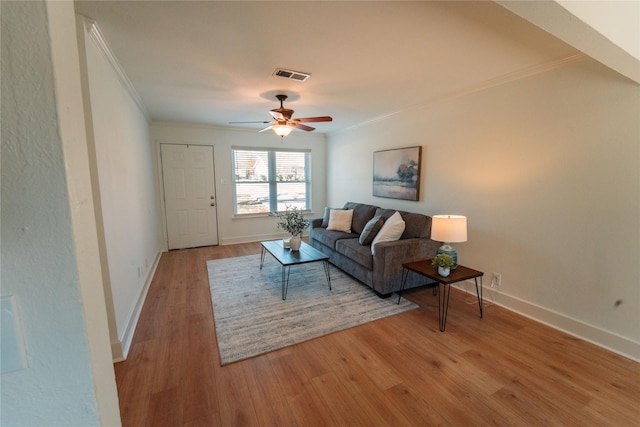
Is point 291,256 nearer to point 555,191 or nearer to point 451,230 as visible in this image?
point 451,230

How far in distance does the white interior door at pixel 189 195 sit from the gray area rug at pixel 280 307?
1548 mm

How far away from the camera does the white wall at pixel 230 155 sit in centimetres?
495

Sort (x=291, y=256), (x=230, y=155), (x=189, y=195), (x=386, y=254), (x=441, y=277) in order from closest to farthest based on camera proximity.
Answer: (x=441, y=277), (x=386, y=254), (x=291, y=256), (x=189, y=195), (x=230, y=155)

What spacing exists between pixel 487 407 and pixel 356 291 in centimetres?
170

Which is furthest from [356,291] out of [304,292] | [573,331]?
[573,331]

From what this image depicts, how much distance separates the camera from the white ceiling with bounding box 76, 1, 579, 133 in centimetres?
169

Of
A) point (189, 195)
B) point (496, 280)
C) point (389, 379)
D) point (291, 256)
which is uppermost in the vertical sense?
point (189, 195)

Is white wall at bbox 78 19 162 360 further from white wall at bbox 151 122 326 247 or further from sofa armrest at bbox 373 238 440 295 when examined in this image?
sofa armrest at bbox 373 238 440 295

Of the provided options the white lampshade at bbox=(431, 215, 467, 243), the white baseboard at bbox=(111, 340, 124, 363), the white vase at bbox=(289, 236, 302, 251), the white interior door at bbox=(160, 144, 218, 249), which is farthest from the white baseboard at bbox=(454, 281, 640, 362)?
the white interior door at bbox=(160, 144, 218, 249)

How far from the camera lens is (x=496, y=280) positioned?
2963mm

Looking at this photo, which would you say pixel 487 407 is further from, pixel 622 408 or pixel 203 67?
pixel 203 67

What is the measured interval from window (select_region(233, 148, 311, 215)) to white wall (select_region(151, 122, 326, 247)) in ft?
0.46

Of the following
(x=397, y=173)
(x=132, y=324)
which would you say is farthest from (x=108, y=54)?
(x=397, y=173)

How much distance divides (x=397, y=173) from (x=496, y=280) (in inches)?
75.9
